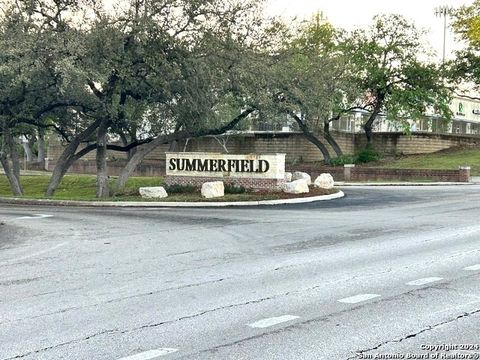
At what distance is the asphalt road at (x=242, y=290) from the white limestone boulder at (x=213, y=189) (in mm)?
8402

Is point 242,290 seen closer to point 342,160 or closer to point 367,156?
point 342,160

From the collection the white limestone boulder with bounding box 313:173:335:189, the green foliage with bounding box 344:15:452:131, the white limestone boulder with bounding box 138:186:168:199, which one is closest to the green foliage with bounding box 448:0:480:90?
the green foliage with bounding box 344:15:452:131

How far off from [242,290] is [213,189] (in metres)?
16.5

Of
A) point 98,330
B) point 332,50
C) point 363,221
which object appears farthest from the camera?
point 332,50

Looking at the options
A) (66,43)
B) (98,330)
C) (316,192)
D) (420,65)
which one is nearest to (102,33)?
(66,43)

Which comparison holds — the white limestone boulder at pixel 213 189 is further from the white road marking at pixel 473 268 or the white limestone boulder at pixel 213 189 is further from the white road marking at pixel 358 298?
the white road marking at pixel 358 298

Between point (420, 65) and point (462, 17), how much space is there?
8368 mm

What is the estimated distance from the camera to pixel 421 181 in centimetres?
3722

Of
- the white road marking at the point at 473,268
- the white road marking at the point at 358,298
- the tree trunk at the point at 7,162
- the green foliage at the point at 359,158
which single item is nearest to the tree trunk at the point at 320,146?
the green foliage at the point at 359,158

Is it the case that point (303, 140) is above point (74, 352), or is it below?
above

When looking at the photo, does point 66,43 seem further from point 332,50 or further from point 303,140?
point 303,140

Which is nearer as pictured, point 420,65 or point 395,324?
point 395,324

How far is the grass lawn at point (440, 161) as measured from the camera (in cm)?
4156

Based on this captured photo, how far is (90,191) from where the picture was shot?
36.6 meters
